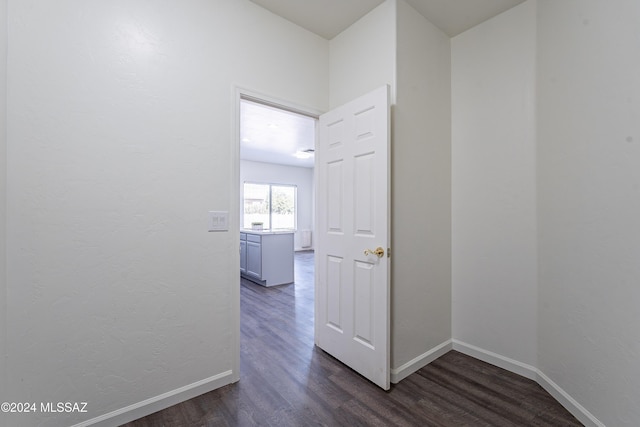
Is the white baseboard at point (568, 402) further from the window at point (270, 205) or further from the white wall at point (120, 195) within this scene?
the window at point (270, 205)

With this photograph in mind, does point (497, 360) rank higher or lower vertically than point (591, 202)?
lower

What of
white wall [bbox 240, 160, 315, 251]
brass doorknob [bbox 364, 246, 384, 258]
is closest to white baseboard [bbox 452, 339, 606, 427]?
brass doorknob [bbox 364, 246, 384, 258]

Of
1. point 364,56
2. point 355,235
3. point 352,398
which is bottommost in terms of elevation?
point 352,398

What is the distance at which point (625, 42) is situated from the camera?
1405mm

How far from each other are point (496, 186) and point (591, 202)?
710mm

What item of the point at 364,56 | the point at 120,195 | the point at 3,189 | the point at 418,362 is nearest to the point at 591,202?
the point at 418,362

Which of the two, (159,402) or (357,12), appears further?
(357,12)

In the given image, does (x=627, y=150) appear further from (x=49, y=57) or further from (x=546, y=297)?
(x=49, y=57)

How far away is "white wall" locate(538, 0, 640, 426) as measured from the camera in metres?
1.40

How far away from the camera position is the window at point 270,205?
26.6 ft

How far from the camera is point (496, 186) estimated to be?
2.30m

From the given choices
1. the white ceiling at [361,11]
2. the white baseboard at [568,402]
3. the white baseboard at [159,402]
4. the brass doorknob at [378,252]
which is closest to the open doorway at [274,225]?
the white baseboard at [159,402]

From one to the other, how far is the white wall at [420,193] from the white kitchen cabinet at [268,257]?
9.81 ft

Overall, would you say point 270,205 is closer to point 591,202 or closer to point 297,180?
point 297,180
